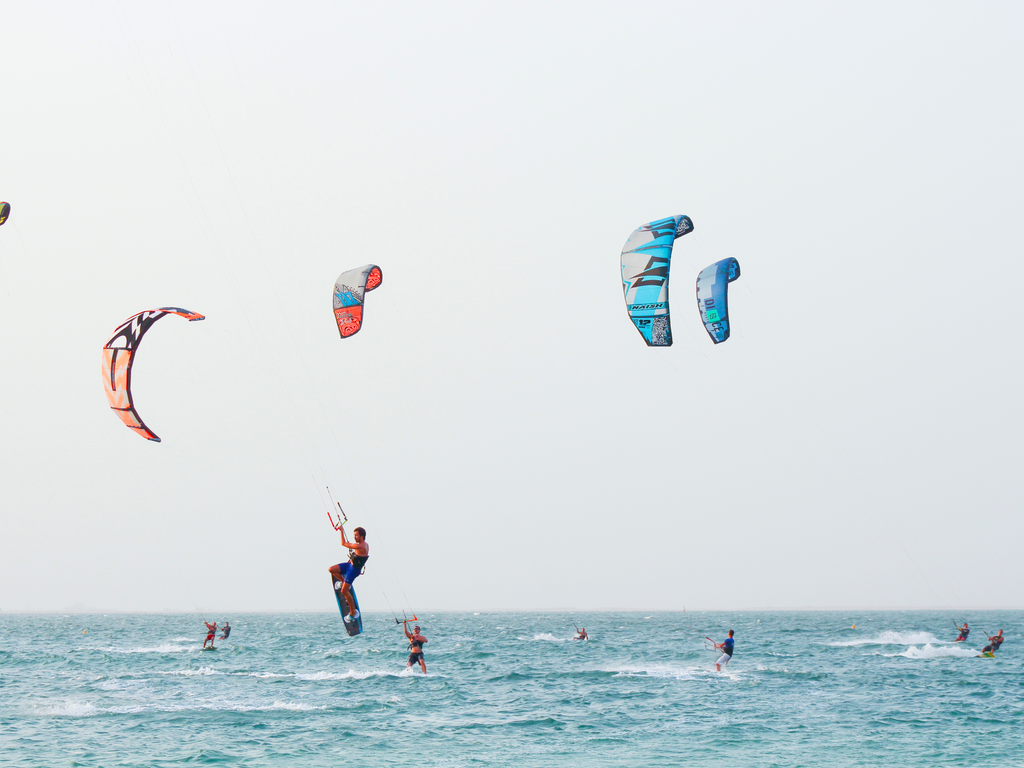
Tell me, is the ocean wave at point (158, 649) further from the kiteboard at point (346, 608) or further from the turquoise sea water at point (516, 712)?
the kiteboard at point (346, 608)

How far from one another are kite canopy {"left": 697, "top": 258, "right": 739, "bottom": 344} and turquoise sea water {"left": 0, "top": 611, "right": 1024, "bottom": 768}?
8508 mm

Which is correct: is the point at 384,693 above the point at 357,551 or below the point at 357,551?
below

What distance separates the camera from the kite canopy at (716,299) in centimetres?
2059

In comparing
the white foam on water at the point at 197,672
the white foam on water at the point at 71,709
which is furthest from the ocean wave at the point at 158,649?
the white foam on water at the point at 71,709

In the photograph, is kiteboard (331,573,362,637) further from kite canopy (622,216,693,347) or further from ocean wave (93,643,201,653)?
ocean wave (93,643,201,653)

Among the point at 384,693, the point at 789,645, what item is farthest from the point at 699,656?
the point at 384,693

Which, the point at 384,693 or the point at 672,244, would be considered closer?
the point at 672,244

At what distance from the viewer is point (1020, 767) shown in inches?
648

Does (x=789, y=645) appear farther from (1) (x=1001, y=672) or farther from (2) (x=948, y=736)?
(2) (x=948, y=736)

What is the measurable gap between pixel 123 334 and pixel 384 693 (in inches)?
519

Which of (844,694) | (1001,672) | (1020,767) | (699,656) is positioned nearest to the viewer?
(1020,767)

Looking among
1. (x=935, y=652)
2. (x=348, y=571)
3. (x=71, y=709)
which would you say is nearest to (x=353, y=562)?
(x=348, y=571)

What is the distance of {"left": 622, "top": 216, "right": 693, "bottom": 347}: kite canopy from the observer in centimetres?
1902

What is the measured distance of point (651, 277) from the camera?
1938 centimetres
